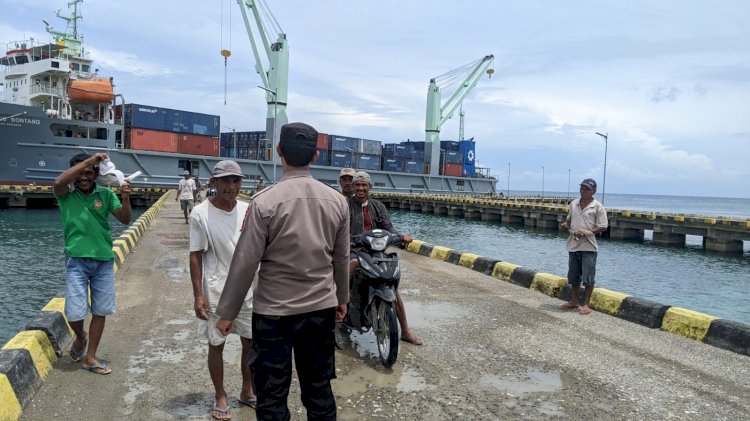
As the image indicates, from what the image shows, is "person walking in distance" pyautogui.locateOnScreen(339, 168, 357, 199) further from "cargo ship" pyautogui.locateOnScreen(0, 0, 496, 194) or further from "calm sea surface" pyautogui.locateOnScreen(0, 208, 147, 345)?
"cargo ship" pyautogui.locateOnScreen(0, 0, 496, 194)

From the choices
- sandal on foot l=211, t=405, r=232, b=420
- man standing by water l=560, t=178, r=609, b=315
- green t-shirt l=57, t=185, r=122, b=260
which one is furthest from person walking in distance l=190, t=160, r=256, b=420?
man standing by water l=560, t=178, r=609, b=315

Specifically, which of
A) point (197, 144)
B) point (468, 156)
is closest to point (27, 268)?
point (197, 144)

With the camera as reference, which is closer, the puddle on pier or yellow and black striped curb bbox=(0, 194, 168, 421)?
yellow and black striped curb bbox=(0, 194, 168, 421)

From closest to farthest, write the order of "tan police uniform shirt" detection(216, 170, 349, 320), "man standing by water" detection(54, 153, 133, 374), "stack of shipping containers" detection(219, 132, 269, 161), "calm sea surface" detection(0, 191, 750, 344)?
"tan police uniform shirt" detection(216, 170, 349, 320), "man standing by water" detection(54, 153, 133, 374), "calm sea surface" detection(0, 191, 750, 344), "stack of shipping containers" detection(219, 132, 269, 161)

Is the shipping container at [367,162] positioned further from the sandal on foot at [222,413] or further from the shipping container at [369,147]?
the sandal on foot at [222,413]

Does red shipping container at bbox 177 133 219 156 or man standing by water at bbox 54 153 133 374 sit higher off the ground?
red shipping container at bbox 177 133 219 156

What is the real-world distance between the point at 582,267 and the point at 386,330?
3.35 meters

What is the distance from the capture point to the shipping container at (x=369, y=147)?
54.2m

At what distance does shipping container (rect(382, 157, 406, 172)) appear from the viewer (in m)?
56.9

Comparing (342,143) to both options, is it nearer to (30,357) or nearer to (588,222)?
(588,222)

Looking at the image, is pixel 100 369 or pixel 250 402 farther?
pixel 100 369

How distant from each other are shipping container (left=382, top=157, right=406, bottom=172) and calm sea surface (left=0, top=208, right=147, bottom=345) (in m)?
35.4

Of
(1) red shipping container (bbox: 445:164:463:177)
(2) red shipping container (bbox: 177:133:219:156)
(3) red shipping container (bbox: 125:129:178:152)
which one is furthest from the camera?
(1) red shipping container (bbox: 445:164:463:177)

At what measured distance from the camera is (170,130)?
41.8 meters
